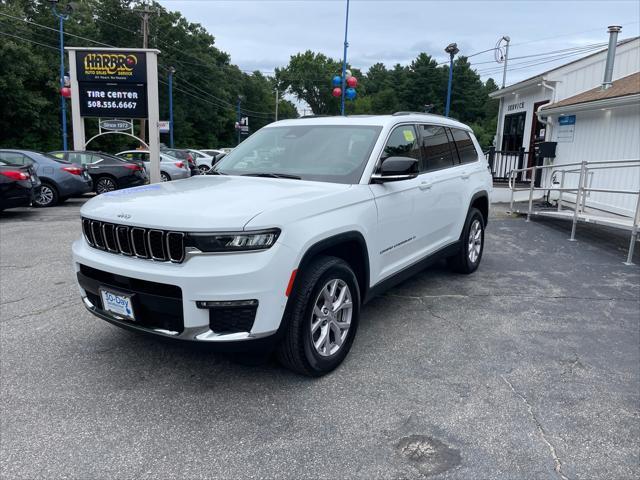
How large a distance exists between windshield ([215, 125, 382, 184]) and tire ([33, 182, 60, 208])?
10.0 meters

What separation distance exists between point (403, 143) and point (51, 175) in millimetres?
11246

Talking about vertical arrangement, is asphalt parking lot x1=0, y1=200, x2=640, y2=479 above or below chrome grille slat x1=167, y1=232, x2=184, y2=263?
below

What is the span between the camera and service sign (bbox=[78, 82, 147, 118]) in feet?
55.0

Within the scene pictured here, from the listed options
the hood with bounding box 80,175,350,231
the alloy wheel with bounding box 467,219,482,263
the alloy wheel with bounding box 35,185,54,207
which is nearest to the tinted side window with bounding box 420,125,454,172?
the alloy wheel with bounding box 467,219,482,263

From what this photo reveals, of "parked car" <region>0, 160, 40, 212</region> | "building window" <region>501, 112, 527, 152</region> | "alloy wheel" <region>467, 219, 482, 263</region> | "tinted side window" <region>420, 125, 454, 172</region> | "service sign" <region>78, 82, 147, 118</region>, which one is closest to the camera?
"tinted side window" <region>420, 125, 454, 172</region>

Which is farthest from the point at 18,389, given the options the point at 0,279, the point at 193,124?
the point at 193,124

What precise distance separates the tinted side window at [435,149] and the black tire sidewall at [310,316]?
171cm

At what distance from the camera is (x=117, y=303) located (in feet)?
10.6

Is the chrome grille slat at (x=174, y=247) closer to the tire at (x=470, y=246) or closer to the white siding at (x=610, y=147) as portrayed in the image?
the tire at (x=470, y=246)

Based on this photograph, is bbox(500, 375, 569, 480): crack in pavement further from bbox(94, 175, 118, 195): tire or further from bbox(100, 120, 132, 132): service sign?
bbox(100, 120, 132, 132): service sign

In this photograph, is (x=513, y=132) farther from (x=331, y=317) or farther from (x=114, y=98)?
(x=331, y=317)

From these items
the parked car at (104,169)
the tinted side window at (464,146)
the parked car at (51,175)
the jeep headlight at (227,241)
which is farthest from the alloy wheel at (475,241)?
the parked car at (104,169)

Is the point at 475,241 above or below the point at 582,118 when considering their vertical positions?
below

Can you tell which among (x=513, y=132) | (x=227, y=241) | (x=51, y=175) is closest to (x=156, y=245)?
(x=227, y=241)
